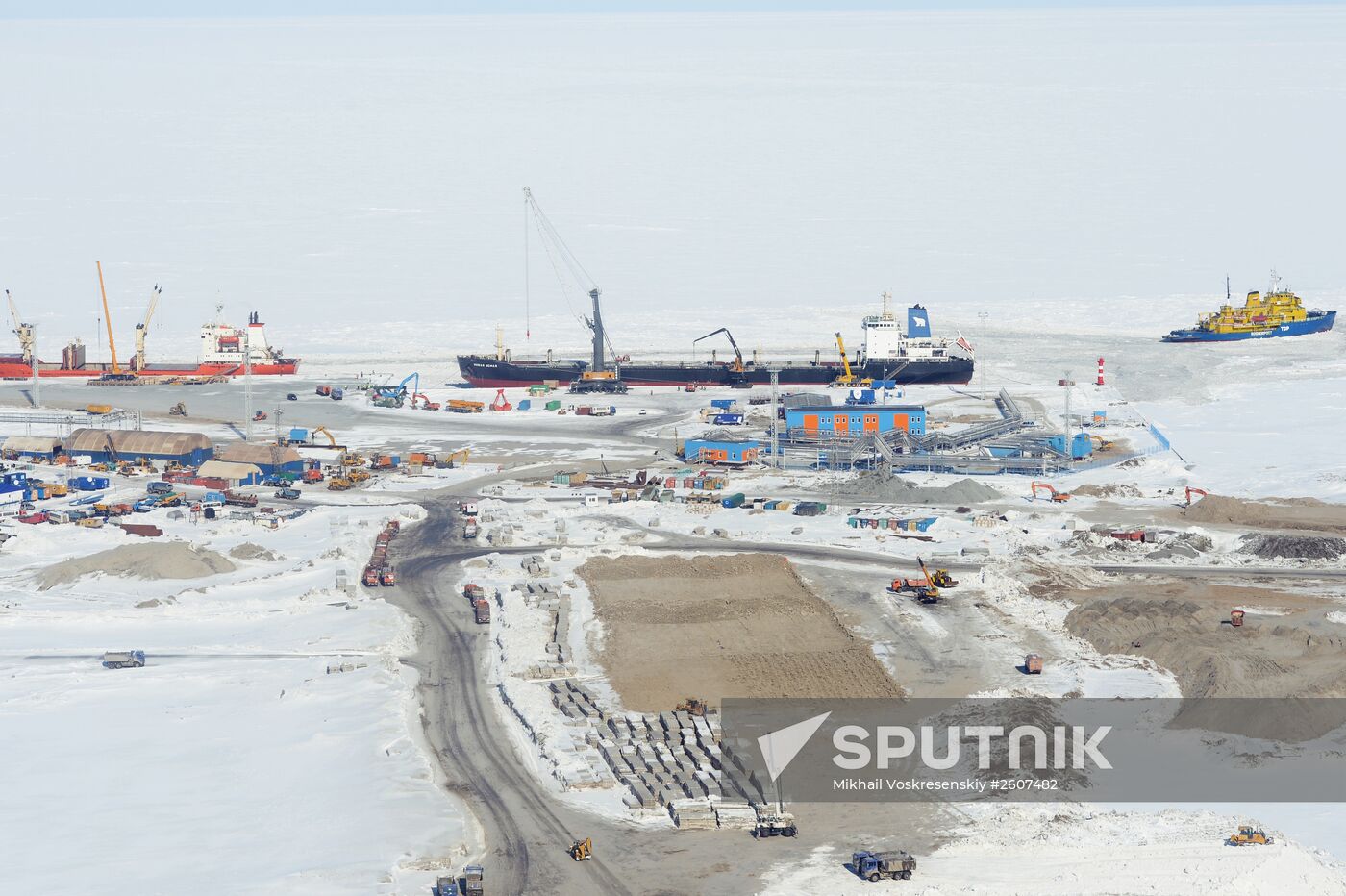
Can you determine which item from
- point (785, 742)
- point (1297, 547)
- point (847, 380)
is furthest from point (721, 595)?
point (847, 380)

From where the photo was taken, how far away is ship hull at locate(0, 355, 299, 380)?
110m

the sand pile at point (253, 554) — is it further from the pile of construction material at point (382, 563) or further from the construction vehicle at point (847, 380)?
the construction vehicle at point (847, 380)

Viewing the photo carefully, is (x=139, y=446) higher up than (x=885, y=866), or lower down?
higher up

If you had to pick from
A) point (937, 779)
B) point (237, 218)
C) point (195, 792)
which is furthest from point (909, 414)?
point (237, 218)

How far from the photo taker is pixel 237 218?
166m

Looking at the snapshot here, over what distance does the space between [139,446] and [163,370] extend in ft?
126

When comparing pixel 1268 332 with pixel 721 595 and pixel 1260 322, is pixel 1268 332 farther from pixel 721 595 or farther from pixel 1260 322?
pixel 721 595

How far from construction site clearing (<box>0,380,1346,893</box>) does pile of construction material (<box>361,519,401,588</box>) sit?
0.25 m

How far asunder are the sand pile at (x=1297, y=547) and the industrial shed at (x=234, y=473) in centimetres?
4112

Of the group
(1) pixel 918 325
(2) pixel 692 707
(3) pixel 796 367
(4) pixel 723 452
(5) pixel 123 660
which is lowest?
(2) pixel 692 707

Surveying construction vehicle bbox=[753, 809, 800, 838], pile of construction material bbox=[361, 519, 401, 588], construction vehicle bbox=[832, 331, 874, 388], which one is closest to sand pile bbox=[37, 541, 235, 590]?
pile of construction material bbox=[361, 519, 401, 588]

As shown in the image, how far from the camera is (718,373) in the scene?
10225 cm

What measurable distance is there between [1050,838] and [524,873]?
33.4ft

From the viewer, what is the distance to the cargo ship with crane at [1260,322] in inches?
4592
